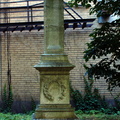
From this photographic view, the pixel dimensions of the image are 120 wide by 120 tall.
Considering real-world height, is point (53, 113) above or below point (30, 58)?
below

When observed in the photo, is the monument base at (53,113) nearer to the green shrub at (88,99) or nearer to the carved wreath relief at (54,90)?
the carved wreath relief at (54,90)

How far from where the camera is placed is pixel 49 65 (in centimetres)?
536

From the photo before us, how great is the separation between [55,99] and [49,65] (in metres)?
0.69

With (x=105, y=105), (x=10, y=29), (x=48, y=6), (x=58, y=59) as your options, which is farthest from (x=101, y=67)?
(x=10, y=29)

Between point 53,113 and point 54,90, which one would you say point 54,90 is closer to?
point 54,90

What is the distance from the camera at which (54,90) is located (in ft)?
18.0

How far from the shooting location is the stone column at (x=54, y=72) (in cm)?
538

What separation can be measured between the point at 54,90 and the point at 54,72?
357mm

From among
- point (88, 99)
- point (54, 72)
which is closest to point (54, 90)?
point (54, 72)

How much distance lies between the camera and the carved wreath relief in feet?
17.9

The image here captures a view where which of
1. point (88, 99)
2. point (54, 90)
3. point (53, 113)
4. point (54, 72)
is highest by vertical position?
point (54, 72)

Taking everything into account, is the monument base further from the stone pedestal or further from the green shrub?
the green shrub

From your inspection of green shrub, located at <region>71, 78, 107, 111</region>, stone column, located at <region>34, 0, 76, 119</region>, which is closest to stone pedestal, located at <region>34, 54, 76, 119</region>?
stone column, located at <region>34, 0, 76, 119</region>

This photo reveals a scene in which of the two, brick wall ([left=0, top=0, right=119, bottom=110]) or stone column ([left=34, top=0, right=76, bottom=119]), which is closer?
stone column ([left=34, top=0, right=76, bottom=119])
